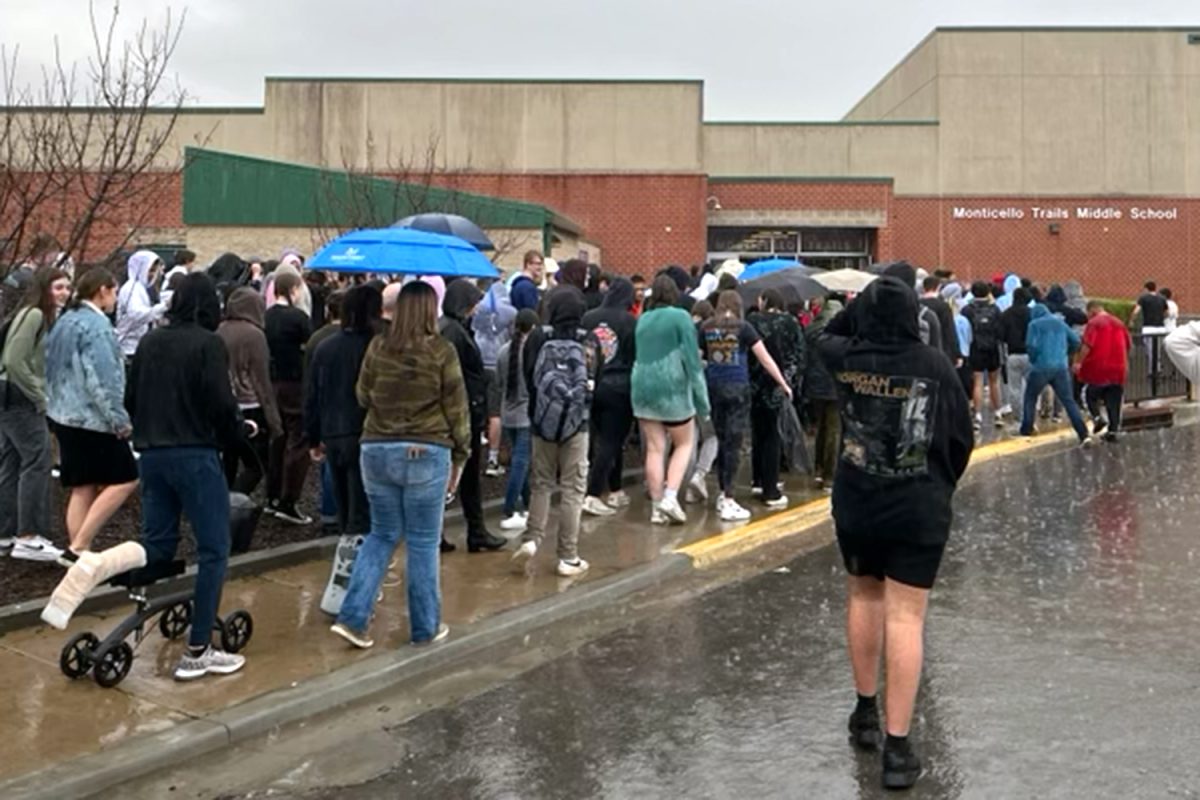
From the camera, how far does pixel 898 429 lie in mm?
4703

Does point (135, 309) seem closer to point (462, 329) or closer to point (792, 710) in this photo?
point (462, 329)

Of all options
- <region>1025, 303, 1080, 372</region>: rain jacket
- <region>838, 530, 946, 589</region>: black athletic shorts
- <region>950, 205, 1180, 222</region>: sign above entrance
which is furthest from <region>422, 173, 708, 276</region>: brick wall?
<region>838, 530, 946, 589</region>: black athletic shorts

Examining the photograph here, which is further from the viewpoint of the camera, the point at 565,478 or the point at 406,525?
the point at 565,478

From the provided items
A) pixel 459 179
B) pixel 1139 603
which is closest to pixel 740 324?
pixel 1139 603

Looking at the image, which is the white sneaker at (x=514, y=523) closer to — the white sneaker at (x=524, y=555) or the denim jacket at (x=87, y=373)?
the white sneaker at (x=524, y=555)

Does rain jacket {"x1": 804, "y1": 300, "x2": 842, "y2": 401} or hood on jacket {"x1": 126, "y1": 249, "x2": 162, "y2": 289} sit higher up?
hood on jacket {"x1": 126, "y1": 249, "x2": 162, "y2": 289}

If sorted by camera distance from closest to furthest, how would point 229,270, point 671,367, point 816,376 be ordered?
point 671,367 → point 816,376 → point 229,270

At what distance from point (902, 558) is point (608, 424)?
5264mm

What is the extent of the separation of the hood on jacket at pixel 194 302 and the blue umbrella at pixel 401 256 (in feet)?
6.63

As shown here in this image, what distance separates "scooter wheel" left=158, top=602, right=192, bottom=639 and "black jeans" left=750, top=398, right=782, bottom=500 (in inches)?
214

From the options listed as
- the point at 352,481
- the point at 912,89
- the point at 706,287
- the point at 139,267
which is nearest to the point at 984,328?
the point at 706,287

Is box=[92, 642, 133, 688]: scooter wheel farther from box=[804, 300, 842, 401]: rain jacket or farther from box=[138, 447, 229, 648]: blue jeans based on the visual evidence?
box=[804, 300, 842, 401]: rain jacket

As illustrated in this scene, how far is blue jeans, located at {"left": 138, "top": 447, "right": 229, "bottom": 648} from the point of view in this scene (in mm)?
5773

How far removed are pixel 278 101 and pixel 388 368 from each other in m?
27.9
